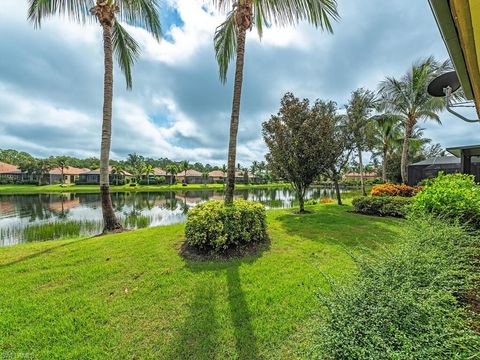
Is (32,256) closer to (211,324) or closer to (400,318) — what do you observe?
(211,324)

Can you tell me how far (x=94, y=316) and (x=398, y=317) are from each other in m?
3.56

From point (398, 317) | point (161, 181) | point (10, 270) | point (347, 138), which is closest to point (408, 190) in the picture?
point (347, 138)

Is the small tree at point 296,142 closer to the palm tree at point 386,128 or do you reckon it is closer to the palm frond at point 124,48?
the palm frond at point 124,48

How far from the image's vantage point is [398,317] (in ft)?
6.09

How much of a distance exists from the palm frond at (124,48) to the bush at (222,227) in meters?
7.41

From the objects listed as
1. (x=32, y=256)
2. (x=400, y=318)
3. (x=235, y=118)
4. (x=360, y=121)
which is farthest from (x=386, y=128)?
(x=32, y=256)

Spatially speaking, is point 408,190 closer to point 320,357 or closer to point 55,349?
point 320,357

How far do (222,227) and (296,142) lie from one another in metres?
5.83

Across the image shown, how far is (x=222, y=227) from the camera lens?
5199 millimetres

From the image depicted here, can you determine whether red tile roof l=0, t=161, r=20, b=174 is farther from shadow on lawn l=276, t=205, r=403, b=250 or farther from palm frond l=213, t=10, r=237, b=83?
shadow on lawn l=276, t=205, r=403, b=250

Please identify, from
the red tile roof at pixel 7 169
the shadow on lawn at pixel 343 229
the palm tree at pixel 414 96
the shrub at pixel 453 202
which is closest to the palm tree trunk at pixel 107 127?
the shadow on lawn at pixel 343 229

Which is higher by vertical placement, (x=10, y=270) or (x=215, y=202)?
(x=215, y=202)

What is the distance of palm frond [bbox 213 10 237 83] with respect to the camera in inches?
296

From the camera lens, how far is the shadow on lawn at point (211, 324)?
2.59 m
